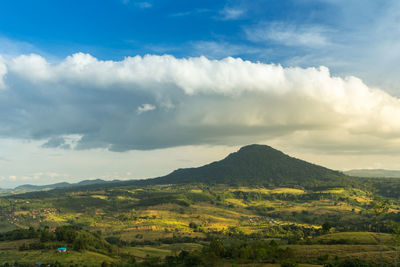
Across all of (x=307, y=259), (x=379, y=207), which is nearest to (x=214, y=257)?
(x=307, y=259)

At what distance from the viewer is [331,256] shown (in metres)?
199

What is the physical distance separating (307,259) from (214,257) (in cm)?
5615

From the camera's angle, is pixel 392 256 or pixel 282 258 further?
pixel 282 258

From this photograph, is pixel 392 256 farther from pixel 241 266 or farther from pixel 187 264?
pixel 187 264

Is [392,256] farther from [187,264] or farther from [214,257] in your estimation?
[187,264]

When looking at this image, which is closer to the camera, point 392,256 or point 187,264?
point 392,256

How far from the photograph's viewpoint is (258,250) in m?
194

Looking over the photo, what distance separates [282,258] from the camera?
199 meters

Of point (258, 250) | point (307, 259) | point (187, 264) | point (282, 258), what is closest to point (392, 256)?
point (307, 259)

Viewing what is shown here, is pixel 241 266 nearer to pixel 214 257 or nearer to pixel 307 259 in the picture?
pixel 214 257

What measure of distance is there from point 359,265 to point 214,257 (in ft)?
254

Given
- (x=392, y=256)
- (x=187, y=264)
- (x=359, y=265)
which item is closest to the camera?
(x=359, y=265)

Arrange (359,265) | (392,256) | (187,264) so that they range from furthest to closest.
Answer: (187,264) < (392,256) < (359,265)

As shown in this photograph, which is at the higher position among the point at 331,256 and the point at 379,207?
the point at 379,207
